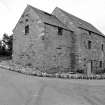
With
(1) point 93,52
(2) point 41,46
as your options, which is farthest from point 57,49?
(1) point 93,52

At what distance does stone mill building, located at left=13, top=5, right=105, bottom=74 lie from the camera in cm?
1652

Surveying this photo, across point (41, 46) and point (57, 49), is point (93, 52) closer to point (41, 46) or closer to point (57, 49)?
point (57, 49)

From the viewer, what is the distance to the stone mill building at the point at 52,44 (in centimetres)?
1652

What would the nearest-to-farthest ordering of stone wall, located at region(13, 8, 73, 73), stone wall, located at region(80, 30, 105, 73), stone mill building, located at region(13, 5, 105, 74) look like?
stone wall, located at region(13, 8, 73, 73), stone mill building, located at region(13, 5, 105, 74), stone wall, located at region(80, 30, 105, 73)

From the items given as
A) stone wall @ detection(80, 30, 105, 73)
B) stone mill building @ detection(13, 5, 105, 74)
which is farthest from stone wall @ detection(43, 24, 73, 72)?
stone wall @ detection(80, 30, 105, 73)

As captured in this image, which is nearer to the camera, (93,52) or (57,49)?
(57,49)

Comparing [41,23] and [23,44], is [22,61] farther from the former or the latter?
[41,23]

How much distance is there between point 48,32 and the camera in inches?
663

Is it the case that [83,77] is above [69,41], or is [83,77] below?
below

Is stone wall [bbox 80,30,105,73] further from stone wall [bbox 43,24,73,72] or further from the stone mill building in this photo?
stone wall [bbox 43,24,73,72]

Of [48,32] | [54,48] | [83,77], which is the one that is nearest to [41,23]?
[48,32]

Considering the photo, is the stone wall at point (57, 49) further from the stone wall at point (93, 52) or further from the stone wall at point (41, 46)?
the stone wall at point (93, 52)

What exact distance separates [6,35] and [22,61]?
32387 millimetres

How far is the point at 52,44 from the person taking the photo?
17.3 metres
